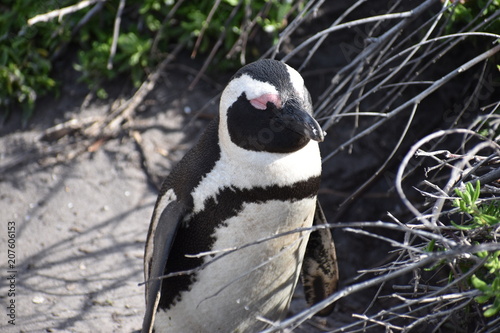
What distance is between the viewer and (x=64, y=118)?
3264 millimetres

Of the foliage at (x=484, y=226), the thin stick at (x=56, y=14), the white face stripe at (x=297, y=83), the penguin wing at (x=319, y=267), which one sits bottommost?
the penguin wing at (x=319, y=267)

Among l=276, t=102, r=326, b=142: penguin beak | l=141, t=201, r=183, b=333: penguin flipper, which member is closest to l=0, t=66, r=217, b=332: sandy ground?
l=141, t=201, r=183, b=333: penguin flipper

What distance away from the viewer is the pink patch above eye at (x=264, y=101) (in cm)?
166

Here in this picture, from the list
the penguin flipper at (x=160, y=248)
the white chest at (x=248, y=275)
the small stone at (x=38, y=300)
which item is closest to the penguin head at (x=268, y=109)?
the white chest at (x=248, y=275)

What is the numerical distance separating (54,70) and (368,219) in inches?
77.8

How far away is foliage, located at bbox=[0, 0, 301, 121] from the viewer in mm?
3219

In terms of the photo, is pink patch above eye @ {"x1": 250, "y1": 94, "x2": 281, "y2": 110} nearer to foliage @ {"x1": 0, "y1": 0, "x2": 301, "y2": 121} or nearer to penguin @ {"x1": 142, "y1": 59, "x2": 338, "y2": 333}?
penguin @ {"x1": 142, "y1": 59, "x2": 338, "y2": 333}

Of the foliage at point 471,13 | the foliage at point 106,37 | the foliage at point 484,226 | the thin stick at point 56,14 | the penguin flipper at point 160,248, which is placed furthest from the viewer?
the foliage at point 106,37

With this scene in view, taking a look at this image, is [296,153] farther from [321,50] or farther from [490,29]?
[321,50]

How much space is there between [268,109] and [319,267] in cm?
80

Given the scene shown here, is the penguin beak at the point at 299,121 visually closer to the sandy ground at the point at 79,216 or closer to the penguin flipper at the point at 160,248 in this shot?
the penguin flipper at the point at 160,248

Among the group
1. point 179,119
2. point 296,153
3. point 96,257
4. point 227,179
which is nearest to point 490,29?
point 296,153

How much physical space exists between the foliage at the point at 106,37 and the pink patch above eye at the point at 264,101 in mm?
1517

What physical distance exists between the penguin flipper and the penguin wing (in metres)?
0.53
